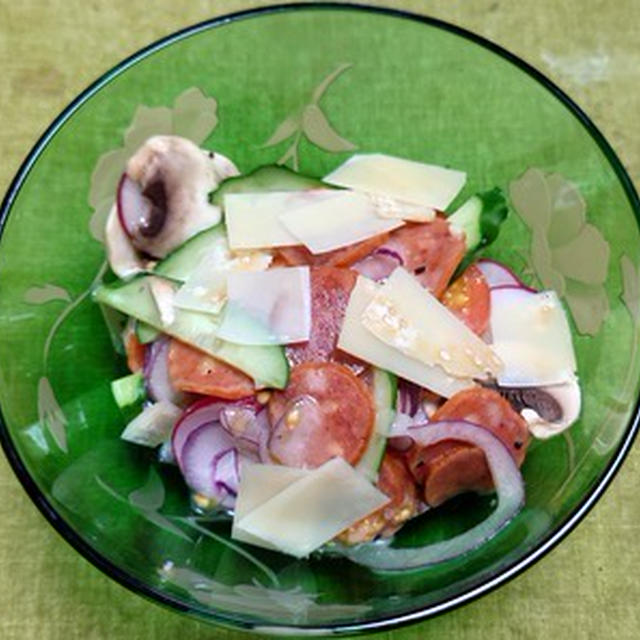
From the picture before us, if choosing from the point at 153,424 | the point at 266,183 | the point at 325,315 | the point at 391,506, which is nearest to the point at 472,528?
the point at 391,506

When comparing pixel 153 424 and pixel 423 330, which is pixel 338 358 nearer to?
pixel 423 330

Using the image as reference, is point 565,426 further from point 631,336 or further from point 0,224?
point 0,224

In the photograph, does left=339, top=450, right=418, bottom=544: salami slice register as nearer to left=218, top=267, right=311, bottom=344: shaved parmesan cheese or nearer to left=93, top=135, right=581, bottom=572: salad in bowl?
left=93, top=135, right=581, bottom=572: salad in bowl

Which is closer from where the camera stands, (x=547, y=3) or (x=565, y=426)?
(x=565, y=426)

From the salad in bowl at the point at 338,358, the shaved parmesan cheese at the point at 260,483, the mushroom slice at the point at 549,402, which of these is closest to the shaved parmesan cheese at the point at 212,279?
the salad in bowl at the point at 338,358

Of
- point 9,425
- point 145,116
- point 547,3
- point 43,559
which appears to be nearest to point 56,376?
point 9,425

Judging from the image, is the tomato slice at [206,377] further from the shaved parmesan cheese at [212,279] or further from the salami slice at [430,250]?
the salami slice at [430,250]
